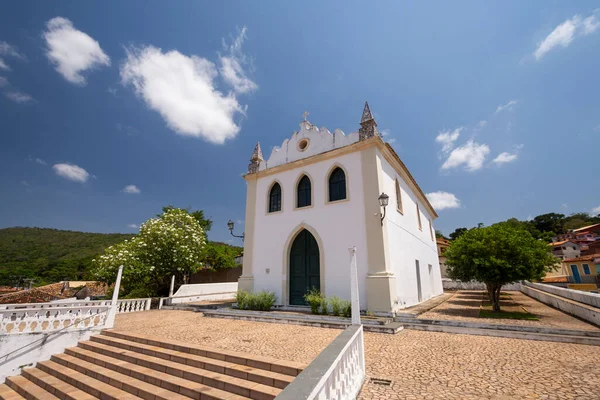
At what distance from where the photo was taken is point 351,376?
138 inches

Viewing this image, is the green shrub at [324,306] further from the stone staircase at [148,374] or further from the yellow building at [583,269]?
the yellow building at [583,269]

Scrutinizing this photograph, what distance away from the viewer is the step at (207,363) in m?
4.09

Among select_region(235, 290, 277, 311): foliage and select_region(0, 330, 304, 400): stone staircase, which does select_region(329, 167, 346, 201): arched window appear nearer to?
select_region(235, 290, 277, 311): foliage

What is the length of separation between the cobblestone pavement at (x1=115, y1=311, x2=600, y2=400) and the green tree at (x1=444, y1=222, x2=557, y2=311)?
3.83 meters

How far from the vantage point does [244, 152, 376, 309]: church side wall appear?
1002 cm

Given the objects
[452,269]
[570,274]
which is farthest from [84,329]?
[570,274]

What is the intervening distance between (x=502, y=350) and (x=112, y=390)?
7.56m

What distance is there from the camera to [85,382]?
5.35 m

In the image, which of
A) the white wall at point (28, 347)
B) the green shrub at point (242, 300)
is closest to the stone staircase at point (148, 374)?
the white wall at point (28, 347)

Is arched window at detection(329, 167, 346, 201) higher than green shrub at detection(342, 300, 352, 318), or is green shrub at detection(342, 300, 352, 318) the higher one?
arched window at detection(329, 167, 346, 201)

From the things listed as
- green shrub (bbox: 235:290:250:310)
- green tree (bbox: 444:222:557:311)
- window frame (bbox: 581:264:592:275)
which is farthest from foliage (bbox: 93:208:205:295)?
window frame (bbox: 581:264:592:275)

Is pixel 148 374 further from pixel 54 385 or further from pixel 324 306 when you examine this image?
pixel 324 306

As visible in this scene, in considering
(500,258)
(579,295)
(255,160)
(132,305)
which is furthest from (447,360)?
(132,305)

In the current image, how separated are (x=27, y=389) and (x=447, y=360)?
348 inches
